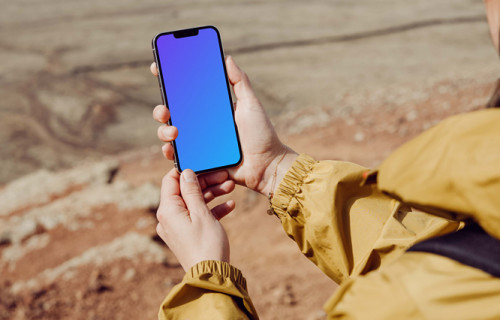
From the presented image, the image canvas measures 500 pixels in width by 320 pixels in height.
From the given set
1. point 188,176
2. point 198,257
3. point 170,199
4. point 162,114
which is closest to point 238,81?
point 162,114

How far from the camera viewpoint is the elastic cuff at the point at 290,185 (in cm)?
162

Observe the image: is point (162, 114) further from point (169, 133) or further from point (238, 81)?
point (238, 81)

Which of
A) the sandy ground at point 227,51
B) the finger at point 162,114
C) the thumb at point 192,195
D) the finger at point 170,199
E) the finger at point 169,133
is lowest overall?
the sandy ground at point 227,51

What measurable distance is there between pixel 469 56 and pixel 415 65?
132 cm

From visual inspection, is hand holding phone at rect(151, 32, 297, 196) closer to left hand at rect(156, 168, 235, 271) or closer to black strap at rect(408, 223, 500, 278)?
left hand at rect(156, 168, 235, 271)

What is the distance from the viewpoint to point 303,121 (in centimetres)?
603

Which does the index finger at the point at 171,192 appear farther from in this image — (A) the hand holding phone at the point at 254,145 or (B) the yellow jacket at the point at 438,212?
(B) the yellow jacket at the point at 438,212

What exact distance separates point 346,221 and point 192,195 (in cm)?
52

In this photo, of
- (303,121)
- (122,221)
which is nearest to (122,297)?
(122,221)

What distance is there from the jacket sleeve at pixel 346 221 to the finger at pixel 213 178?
1.39 ft

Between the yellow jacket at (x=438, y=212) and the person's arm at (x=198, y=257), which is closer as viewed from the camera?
the yellow jacket at (x=438, y=212)

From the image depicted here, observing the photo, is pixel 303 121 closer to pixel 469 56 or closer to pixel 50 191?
pixel 50 191

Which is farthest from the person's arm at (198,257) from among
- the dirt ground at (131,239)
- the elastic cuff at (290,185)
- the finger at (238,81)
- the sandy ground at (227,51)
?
the sandy ground at (227,51)

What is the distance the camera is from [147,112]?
8.36 metres
